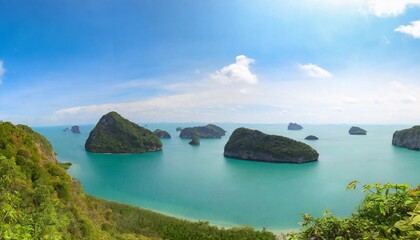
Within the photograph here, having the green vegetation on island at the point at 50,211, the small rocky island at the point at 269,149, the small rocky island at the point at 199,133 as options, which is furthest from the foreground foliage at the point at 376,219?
the small rocky island at the point at 199,133

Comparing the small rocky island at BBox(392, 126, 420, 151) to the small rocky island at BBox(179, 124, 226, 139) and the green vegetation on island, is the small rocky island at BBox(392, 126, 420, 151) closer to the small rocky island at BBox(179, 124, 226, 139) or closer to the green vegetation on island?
the small rocky island at BBox(179, 124, 226, 139)

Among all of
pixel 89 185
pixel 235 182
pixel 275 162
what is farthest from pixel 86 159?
pixel 275 162

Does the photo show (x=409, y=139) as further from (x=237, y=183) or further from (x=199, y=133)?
(x=199, y=133)

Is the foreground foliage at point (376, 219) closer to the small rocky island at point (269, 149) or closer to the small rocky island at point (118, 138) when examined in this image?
the small rocky island at point (269, 149)

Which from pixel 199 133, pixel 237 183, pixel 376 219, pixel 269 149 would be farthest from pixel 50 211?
pixel 199 133

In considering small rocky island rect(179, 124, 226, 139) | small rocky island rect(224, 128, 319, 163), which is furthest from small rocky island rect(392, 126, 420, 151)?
small rocky island rect(179, 124, 226, 139)

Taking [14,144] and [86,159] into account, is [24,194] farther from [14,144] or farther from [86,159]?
[86,159]
